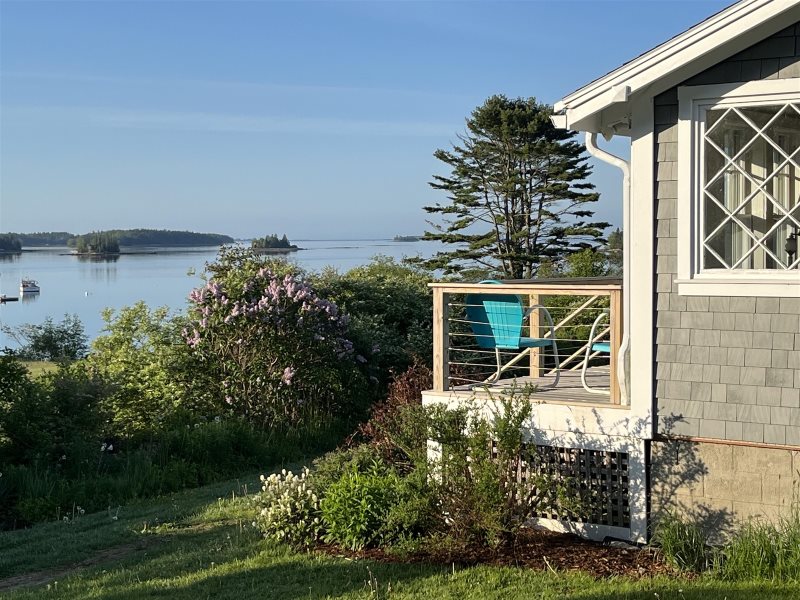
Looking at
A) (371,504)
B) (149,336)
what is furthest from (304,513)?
(149,336)

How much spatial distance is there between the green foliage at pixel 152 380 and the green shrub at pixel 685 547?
677 cm

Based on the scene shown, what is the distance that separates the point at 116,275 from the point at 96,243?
7.74 m

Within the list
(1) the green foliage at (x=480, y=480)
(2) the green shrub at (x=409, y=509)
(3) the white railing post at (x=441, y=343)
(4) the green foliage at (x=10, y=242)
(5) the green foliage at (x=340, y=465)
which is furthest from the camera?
(4) the green foliage at (x=10, y=242)

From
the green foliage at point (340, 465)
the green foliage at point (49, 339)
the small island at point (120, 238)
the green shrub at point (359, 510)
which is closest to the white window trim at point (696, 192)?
the green shrub at point (359, 510)

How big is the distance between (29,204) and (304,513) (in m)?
32.8

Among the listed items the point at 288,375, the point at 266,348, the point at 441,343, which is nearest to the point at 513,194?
the point at 266,348

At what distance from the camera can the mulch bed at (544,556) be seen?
600cm

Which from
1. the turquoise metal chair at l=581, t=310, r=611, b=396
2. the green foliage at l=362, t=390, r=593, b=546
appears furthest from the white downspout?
the green foliage at l=362, t=390, r=593, b=546

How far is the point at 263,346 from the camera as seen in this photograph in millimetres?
11828

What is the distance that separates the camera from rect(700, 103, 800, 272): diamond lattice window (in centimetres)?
606

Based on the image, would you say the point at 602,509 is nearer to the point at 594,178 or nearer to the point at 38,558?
the point at 38,558

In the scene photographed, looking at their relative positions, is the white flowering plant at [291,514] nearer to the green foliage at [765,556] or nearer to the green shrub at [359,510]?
the green shrub at [359,510]

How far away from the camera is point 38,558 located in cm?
688

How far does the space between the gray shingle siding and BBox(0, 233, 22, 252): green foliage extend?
3774 cm
